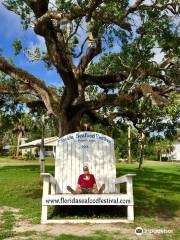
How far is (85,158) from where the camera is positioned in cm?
1180

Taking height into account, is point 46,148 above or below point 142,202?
above

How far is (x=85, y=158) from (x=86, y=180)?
102cm

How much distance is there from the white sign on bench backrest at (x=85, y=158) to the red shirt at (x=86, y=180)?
0.60 meters

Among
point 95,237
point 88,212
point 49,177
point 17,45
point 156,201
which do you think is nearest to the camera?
point 95,237

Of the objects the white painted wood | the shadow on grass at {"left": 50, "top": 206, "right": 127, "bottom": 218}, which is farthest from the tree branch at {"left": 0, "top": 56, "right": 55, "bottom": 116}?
the white painted wood

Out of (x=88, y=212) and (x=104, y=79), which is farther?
(x=104, y=79)

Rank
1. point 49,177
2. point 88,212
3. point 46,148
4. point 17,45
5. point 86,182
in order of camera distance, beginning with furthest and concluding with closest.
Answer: point 46,148, point 17,45, point 86,182, point 88,212, point 49,177

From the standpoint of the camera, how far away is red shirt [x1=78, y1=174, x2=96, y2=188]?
1080cm

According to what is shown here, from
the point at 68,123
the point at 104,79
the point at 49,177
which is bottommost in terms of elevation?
the point at 49,177

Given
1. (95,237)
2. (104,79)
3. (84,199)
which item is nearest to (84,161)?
(84,199)

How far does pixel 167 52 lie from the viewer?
1488 cm

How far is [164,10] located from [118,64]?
121 inches

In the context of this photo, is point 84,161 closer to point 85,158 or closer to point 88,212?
point 85,158

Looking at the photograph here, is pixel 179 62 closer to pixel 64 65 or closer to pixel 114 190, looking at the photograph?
pixel 64 65
